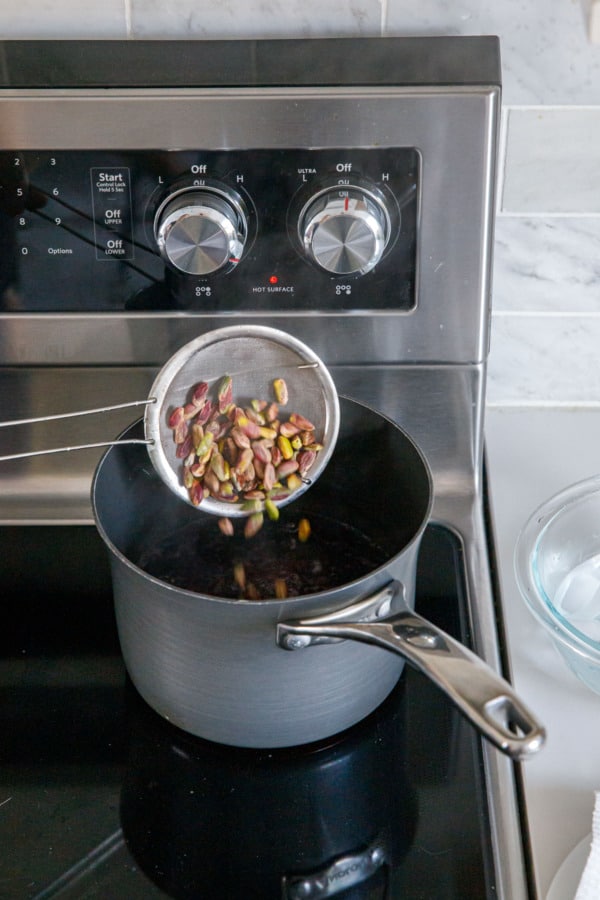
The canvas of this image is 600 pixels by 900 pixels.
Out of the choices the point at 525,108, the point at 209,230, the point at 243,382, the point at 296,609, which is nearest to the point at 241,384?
the point at 243,382

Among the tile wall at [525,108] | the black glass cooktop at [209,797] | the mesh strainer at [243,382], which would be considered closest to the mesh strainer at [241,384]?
the mesh strainer at [243,382]

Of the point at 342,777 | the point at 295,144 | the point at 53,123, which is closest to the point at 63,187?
the point at 53,123

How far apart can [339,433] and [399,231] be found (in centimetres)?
15

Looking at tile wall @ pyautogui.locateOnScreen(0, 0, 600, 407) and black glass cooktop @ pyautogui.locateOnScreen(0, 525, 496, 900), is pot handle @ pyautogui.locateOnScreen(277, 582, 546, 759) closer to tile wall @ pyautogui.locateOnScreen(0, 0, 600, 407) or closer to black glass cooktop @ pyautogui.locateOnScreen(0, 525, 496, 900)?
black glass cooktop @ pyautogui.locateOnScreen(0, 525, 496, 900)

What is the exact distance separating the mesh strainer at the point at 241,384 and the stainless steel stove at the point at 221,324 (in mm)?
54

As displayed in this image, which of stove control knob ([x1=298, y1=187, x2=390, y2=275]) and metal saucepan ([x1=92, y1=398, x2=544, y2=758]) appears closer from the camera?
metal saucepan ([x1=92, y1=398, x2=544, y2=758])

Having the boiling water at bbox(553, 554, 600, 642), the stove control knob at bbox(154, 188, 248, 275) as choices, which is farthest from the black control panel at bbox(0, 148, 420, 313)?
the boiling water at bbox(553, 554, 600, 642)

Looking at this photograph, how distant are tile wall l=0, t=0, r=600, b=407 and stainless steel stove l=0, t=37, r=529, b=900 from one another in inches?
1.7

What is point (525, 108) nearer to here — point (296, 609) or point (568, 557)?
point (568, 557)

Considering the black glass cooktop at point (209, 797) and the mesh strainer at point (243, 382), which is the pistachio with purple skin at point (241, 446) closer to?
the mesh strainer at point (243, 382)

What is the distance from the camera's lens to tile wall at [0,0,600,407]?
2.38 feet

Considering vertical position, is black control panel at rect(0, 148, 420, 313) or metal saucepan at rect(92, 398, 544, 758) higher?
black control panel at rect(0, 148, 420, 313)

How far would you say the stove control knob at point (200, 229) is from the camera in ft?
2.09

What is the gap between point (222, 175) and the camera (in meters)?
0.66
